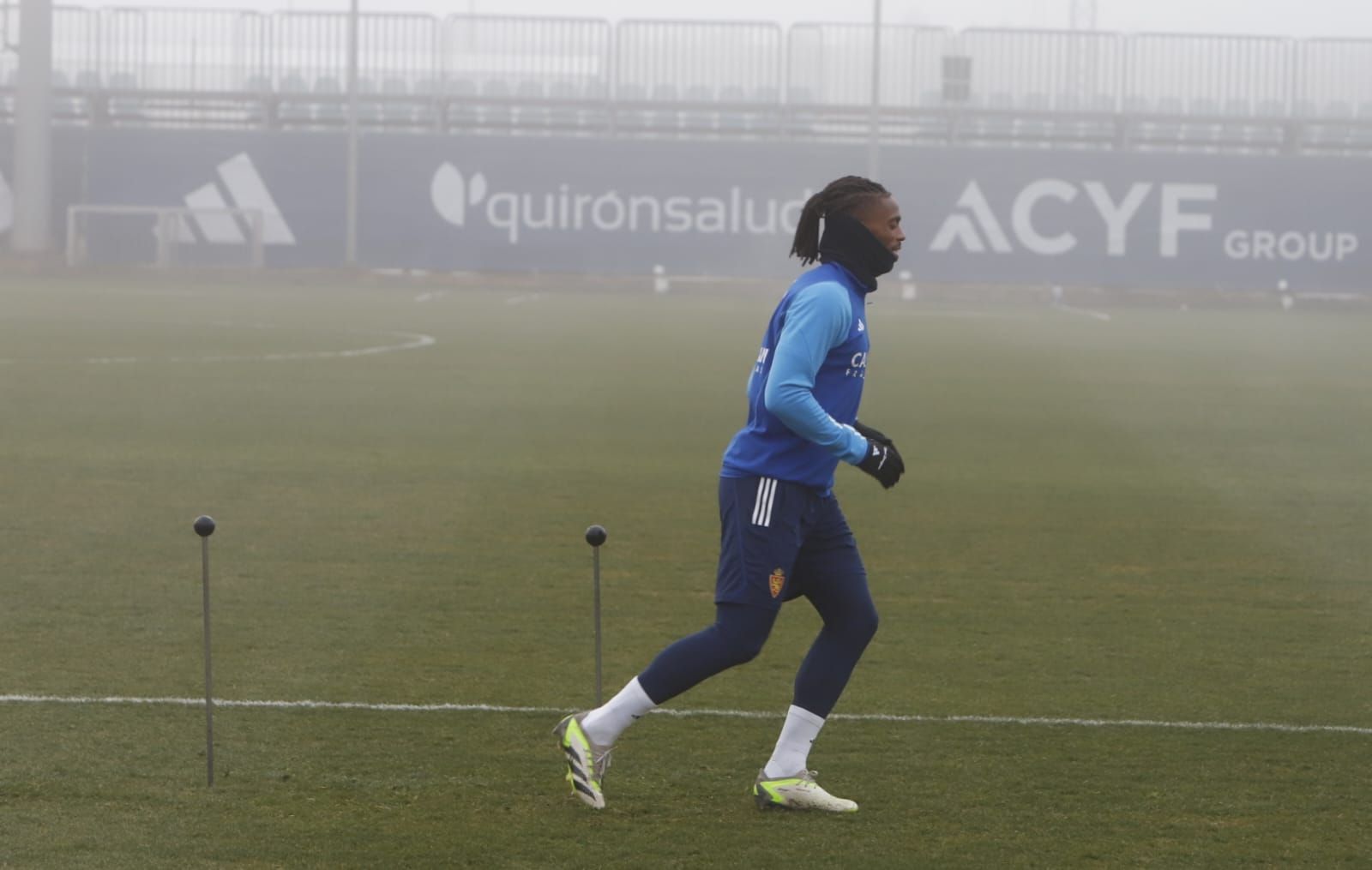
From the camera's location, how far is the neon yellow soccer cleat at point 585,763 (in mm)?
5770

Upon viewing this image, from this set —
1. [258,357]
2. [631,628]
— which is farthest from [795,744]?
[258,357]

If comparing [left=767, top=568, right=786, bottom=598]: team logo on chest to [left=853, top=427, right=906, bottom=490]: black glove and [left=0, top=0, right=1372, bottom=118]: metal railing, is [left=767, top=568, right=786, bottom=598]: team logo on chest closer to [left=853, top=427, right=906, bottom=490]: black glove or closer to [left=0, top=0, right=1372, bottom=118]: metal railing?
[left=853, top=427, right=906, bottom=490]: black glove

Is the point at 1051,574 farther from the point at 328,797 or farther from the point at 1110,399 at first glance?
the point at 1110,399

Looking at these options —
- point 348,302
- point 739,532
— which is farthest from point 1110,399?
point 348,302

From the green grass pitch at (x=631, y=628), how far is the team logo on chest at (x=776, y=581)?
2.22 feet

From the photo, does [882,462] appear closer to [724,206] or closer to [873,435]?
[873,435]

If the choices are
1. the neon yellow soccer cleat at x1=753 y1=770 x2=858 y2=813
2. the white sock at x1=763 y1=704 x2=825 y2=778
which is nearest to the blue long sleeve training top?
the white sock at x1=763 y1=704 x2=825 y2=778

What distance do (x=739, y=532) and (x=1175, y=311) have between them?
45466mm

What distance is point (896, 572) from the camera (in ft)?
34.0

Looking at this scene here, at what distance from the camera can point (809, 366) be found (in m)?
5.52

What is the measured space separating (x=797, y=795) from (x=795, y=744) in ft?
0.48

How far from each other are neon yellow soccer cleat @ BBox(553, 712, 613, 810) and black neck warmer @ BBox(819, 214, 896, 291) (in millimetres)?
1509

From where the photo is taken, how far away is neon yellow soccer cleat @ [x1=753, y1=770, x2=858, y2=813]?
19.1 ft

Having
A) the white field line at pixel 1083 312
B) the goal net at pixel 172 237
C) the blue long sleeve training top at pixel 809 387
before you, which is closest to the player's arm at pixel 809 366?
the blue long sleeve training top at pixel 809 387
